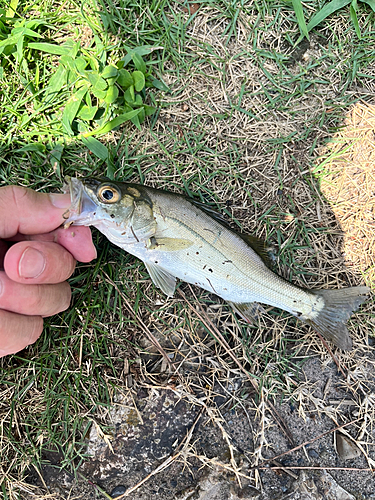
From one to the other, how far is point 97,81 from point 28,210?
1432mm

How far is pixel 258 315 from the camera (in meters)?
3.43

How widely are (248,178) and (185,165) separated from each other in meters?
0.68

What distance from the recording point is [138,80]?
11.0 ft

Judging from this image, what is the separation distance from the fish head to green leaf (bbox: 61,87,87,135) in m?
0.86

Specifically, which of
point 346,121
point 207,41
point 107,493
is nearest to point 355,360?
point 346,121

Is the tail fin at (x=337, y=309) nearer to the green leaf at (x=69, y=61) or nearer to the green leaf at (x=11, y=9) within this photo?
the green leaf at (x=69, y=61)

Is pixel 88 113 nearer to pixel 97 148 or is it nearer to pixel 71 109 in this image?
pixel 71 109

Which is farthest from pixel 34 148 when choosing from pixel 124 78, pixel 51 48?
pixel 124 78

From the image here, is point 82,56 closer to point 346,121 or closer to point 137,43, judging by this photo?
Answer: point 137,43

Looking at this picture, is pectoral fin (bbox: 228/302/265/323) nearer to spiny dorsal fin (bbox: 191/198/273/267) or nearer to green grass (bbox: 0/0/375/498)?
green grass (bbox: 0/0/375/498)

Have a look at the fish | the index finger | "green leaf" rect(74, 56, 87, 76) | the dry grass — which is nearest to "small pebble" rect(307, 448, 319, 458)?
the fish

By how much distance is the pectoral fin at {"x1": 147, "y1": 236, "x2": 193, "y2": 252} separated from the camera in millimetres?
2992

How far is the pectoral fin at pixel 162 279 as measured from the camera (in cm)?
317

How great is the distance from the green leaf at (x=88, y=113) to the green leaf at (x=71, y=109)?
0.20 feet
